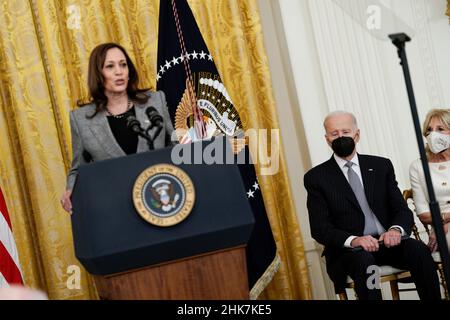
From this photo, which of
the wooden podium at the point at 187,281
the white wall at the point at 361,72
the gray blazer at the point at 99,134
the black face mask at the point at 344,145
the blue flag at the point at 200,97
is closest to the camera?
the wooden podium at the point at 187,281

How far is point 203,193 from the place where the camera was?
2922 mm

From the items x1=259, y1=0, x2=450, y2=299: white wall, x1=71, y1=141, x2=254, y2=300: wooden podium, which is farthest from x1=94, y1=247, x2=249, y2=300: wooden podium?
x1=259, y1=0, x2=450, y2=299: white wall

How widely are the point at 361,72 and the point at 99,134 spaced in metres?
2.64

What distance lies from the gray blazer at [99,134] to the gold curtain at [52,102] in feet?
4.68

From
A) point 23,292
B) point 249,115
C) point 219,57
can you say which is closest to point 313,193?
point 249,115

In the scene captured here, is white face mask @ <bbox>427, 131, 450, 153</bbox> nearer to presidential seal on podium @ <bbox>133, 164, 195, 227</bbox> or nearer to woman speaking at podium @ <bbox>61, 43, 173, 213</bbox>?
woman speaking at podium @ <bbox>61, 43, 173, 213</bbox>

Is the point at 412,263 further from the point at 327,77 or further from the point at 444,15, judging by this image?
the point at 444,15

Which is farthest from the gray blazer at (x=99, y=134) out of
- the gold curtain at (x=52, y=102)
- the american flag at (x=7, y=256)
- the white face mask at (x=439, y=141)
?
the white face mask at (x=439, y=141)

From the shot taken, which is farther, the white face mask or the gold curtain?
the gold curtain

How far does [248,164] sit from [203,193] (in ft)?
6.92

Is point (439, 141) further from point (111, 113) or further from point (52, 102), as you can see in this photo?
point (52, 102)

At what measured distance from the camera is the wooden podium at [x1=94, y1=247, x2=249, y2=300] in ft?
9.43

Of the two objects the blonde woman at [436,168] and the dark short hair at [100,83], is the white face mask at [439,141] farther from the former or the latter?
the dark short hair at [100,83]

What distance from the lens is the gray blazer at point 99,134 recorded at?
3561 mm
